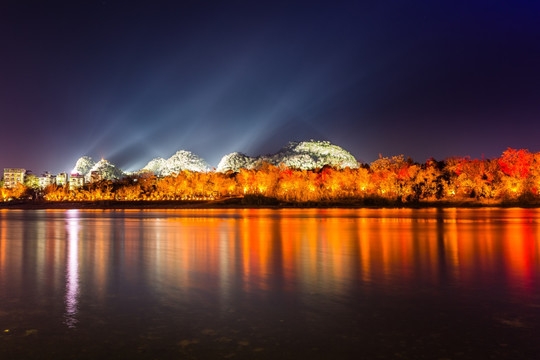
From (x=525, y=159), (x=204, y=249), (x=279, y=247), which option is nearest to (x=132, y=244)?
(x=204, y=249)

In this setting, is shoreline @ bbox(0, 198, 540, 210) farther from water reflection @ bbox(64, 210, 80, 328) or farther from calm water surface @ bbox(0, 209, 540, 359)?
water reflection @ bbox(64, 210, 80, 328)

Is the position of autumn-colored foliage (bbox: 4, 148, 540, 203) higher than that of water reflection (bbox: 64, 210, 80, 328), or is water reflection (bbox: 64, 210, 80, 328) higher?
autumn-colored foliage (bbox: 4, 148, 540, 203)

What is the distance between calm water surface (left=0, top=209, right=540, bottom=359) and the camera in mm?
6332

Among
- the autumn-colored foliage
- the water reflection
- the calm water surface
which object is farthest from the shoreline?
the water reflection

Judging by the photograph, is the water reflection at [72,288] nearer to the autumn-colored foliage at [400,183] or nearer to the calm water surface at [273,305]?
the calm water surface at [273,305]

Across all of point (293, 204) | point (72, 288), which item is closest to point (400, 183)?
point (293, 204)

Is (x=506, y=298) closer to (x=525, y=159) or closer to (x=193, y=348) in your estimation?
(x=193, y=348)

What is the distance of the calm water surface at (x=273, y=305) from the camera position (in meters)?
6.33

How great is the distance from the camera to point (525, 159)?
81.7 m

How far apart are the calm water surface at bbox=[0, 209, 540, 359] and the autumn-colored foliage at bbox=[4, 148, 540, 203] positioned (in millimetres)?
67792

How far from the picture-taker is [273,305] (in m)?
9.02

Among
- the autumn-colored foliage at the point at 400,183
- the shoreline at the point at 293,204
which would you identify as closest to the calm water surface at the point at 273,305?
the shoreline at the point at 293,204

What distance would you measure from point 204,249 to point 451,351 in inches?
584

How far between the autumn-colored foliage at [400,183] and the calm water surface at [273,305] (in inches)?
2669
